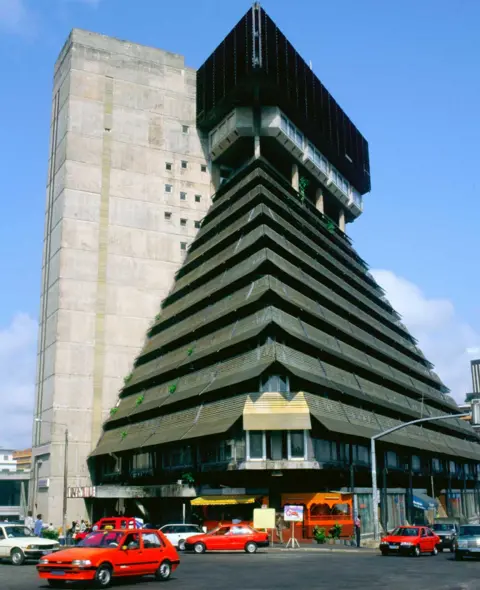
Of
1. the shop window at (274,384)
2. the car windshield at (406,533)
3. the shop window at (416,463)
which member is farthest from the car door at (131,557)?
the shop window at (416,463)

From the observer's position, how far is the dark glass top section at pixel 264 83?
73812 millimetres

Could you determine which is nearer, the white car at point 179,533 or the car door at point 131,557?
the car door at point 131,557

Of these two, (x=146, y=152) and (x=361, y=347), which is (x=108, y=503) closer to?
(x=361, y=347)

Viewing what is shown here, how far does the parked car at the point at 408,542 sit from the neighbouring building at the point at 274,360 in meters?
10.2

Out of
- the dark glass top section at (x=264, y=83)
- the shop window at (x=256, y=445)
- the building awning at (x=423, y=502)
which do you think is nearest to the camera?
the shop window at (x=256, y=445)

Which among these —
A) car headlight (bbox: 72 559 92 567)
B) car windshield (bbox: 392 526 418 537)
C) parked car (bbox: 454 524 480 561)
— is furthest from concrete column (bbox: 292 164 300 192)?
car headlight (bbox: 72 559 92 567)

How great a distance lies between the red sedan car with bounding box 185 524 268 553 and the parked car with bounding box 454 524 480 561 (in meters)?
10.1

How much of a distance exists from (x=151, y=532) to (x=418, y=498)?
45.1 metres

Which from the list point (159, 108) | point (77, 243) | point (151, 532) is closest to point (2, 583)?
point (151, 532)

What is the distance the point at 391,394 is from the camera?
7019 centimetres

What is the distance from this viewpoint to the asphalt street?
2106 cm

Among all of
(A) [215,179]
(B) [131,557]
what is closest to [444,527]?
(B) [131,557]

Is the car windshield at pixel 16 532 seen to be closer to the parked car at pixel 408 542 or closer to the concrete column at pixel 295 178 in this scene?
the parked car at pixel 408 542

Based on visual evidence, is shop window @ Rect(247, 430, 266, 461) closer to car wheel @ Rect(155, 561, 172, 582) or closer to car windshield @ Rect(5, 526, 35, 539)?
car windshield @ Rect(5, 526, 35, 539)
